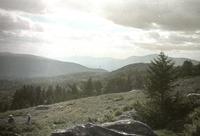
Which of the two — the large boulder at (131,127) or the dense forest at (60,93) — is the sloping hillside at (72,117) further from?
the dense forest at (60,93)

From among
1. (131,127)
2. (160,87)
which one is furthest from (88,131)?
(160,87)

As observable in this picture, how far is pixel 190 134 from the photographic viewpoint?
842 inches

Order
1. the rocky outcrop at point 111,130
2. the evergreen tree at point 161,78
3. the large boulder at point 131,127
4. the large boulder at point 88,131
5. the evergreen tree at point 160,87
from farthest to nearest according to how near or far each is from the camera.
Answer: the evergreen tree at point 161,78
the evergreen tree at point 160,87
the large boulder at point 131,127
the rocky outcrop at point 111,130
the large boulder at point 88,131

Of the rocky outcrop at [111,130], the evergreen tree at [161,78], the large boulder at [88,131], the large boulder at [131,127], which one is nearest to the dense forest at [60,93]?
the evergreen tree at [161,78]

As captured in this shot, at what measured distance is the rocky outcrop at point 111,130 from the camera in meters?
19.8

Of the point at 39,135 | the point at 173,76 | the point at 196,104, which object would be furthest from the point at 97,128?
the point at 173,76

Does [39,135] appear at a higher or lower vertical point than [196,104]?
lower

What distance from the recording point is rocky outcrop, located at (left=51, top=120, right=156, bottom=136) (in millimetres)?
19822

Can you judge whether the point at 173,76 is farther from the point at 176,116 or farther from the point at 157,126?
the point at 157,126

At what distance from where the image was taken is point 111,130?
21.1m

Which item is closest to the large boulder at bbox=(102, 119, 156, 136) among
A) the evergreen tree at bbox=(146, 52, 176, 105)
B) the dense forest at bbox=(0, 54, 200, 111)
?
the evergreen tree at bbox=(146, 52, 176, 105)

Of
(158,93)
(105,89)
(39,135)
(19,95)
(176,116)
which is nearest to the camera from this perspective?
(39,135)

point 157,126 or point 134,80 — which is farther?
point 134,80

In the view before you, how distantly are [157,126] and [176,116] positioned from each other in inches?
131
